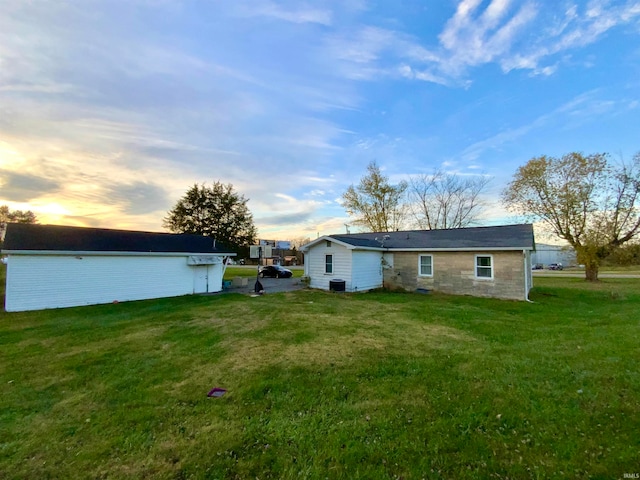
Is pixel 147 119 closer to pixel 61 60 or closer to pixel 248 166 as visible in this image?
pixel 61 60

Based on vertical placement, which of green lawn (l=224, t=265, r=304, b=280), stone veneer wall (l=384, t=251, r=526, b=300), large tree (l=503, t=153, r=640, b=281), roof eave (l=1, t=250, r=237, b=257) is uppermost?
large tree (l=503, t=153, r=640, b=281)

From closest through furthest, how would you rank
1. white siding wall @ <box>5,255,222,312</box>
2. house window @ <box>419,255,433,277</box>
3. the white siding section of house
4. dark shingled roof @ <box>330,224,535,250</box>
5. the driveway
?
white siding wall @ <box>5,255,222,312</box> < dark shingled roof @ <box>330,224,535,250</box> < the white siding section of house < house window @ <box>419,255,433,277</box> < the driveway

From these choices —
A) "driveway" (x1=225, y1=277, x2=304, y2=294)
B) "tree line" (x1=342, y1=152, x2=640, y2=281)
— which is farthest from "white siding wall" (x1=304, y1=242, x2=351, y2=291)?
"tree line" (x1=342, y1=152, x2=640, y2=281)

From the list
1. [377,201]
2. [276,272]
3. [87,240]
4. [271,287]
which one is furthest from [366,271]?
[377,201]

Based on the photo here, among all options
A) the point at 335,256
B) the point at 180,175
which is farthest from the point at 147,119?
the point at 335,256

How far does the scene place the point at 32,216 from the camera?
35125 mm

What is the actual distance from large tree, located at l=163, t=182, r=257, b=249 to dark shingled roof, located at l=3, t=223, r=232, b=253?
19897 millimetres

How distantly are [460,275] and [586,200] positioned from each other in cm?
1610

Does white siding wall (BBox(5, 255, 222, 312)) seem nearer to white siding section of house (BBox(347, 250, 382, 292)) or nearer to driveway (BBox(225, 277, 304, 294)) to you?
driveway (BBox(225, 277, 304, 294))

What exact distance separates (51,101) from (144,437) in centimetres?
1221

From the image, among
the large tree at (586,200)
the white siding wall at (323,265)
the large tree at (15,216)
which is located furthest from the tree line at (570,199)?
the large tree at (15,216)

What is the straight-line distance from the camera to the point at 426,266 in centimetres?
1565

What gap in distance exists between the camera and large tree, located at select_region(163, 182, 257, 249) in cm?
3528

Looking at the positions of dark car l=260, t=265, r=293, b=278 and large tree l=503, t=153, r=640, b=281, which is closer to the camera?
large tree l=503, t=153, r=640, b=281
